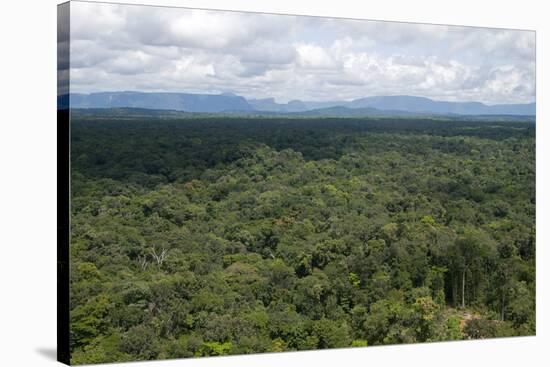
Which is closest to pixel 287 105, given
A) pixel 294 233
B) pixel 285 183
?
pixel 285 183

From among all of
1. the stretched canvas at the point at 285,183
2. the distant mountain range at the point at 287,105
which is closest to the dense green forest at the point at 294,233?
the stretched canvas at the point at 285,183

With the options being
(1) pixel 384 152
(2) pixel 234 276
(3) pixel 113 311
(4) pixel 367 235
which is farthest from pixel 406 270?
(3) pixel 113 311

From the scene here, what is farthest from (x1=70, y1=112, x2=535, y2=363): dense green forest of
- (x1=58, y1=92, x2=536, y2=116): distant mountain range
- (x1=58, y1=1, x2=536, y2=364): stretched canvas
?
(x1=58, y1=92, x2=536, y2=116): distant mountain range

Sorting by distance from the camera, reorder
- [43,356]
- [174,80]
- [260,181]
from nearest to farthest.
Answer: [43,356] < [174,80] < [260,181]

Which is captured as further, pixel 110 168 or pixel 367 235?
pixel 367 235

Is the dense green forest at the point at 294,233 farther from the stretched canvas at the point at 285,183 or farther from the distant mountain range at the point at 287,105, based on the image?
the distant mountain range at the point at 287,105

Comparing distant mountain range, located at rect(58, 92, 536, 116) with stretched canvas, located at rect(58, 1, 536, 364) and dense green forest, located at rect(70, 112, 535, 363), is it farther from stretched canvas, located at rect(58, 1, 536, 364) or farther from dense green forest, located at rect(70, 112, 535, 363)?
dense green forest, located at rect(70, 112, 535, 363)

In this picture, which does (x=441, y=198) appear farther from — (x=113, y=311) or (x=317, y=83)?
(x=113, y=311)
